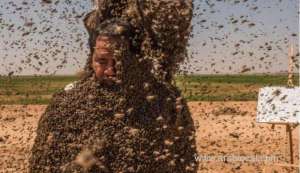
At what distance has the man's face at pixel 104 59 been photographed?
381 cm

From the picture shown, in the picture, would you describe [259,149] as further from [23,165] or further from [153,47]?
[153,47]

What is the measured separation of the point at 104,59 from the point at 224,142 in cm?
1043

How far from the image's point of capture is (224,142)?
45.9 ft

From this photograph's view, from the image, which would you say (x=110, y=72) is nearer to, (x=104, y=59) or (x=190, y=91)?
(x=104, y=59)

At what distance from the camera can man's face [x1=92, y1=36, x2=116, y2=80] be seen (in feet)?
12.5

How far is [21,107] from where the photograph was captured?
24.9 metres

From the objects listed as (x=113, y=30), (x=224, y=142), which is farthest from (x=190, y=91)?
(x=113, y=30)

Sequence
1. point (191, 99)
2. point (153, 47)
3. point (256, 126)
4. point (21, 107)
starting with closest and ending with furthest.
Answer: point (153, 47), point (256, 126), point (21, 107), point (191, 99)

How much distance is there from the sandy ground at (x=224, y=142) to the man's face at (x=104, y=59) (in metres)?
3.70

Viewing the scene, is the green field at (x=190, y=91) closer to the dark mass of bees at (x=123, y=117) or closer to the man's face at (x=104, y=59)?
the dark mass of bees at (x=123, y=117)

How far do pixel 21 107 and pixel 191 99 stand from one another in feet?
24.3

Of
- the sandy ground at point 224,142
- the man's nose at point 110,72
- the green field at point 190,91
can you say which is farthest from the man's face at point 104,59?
the sandy ground at point 224,142

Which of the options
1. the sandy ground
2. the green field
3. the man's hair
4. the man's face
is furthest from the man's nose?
the sandy ground

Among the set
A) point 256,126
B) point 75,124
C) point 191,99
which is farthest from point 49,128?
point 191,99
